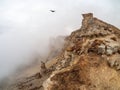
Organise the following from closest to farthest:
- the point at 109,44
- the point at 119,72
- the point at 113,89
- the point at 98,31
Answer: the point at 113,89 < the point at 119,72 < the point at 109,44 < the point at 98,31

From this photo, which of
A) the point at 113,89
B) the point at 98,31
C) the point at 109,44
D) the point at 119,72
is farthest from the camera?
the point at 98,31

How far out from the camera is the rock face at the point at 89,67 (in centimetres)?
4819

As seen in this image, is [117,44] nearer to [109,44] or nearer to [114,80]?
[109,44]

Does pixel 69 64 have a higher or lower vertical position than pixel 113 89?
higher

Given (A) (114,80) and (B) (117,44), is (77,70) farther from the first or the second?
(B) (117,44)

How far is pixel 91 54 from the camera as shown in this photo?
53.4m

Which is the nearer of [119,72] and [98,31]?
[119,72]

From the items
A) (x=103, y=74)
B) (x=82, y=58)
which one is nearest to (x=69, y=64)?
(x=82, y=58)

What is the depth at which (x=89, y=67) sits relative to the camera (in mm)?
50125

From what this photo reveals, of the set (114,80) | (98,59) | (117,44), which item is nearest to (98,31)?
(117,44)

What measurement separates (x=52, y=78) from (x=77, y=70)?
4212mm

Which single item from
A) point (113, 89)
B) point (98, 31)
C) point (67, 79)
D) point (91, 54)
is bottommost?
point (113, 89)

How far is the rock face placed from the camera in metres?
48.2

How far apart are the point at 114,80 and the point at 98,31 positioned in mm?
16137
